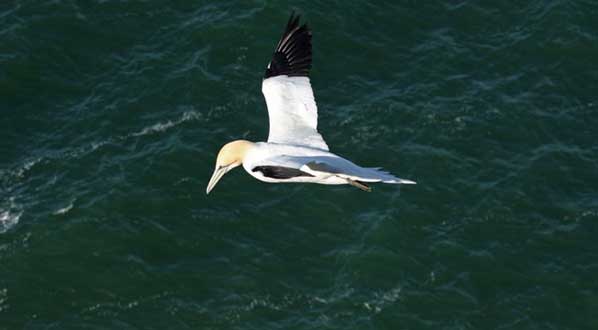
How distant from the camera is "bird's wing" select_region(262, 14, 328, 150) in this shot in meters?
37.4

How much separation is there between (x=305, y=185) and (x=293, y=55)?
10297mm

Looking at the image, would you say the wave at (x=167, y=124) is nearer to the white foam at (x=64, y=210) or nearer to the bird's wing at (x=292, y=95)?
the white foam at (x=64, y=210)

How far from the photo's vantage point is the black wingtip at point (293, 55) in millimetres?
39438

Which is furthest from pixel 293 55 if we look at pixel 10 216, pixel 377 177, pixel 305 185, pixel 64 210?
pixel 10 216

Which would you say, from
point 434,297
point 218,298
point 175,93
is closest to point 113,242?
point 218,298

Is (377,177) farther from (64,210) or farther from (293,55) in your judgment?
(64,210)

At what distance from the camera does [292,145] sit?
3603cm

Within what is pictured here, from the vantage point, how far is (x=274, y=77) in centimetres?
3919

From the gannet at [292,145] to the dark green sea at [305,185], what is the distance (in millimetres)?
8835

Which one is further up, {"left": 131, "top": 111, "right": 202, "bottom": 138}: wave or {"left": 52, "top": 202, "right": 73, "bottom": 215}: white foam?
{"left": 131, "top": 111, "right": 202, "bottom": 138}: wave

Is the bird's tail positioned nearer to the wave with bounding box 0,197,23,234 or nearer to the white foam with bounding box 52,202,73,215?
the white foam with bounding box 52,202,73,215

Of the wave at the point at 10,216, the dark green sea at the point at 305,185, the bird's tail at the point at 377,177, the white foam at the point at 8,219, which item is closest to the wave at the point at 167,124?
the dark green sea at the point at 305,185

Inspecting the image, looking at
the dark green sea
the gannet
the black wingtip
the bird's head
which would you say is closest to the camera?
the gannet

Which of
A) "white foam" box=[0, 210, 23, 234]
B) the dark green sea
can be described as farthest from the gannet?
"white foam" box=[0, 210, 23, 234]
